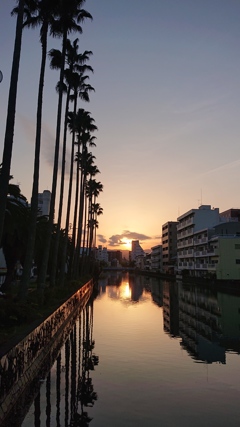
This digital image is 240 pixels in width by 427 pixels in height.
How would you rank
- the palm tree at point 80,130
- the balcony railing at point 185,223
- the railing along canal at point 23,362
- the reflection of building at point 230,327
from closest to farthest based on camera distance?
the railing along canal at point 23,362
the reflection of building at point 230,327
the palm tree at point 80,130
the balcony railing at point 185,223

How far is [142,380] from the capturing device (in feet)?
41.6

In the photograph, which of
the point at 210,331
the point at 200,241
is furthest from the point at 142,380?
the point at 200,241

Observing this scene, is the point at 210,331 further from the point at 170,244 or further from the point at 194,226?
the point at 170,244

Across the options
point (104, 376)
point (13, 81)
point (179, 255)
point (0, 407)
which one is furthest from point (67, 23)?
point (179, 255)

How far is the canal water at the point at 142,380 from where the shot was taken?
376 inches

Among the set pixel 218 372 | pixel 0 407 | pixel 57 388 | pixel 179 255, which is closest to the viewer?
pixel 0 407

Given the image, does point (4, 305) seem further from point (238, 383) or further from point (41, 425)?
point (238, 383)

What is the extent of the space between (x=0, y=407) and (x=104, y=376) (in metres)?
5.41

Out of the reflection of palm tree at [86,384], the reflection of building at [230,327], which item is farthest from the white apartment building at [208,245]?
the reflection of palm tree at [86,384]

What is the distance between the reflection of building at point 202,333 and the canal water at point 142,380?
5 cm

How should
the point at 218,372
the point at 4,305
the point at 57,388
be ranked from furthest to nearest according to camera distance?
the point at 4,305 < the point at 218,372 < the point at 57,388

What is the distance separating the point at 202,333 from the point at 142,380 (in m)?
11.0

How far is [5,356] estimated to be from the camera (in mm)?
9000

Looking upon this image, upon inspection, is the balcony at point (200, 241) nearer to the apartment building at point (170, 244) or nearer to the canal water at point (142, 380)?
the apartment building at point (170, 244)
